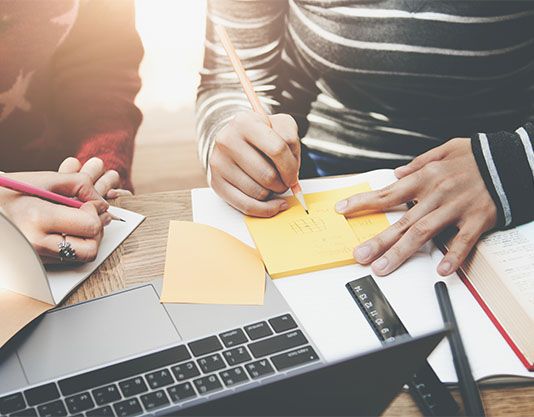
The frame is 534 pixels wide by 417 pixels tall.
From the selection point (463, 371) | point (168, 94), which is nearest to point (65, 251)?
point (463, 371)

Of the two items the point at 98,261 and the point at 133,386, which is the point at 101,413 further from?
the point at 98,261

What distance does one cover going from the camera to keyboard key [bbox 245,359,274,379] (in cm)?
48

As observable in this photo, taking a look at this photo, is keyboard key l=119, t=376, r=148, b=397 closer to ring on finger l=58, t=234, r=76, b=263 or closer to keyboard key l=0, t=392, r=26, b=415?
keyboard key l=0, t=392, r=26, b=415

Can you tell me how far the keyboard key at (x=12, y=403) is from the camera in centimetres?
45

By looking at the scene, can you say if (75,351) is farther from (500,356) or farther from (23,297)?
(500,356)

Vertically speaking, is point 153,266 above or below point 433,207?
below

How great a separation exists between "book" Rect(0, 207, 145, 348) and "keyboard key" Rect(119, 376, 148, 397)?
0.14 metres

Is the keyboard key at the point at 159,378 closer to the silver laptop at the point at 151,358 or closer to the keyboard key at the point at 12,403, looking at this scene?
the silver laptop at the point at 151,358

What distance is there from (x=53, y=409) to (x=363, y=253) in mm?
371

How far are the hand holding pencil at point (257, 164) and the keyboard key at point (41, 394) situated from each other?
1.06 ft

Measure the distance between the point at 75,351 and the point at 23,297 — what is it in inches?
4.2

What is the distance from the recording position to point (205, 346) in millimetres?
512

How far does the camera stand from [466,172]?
704 millimetres

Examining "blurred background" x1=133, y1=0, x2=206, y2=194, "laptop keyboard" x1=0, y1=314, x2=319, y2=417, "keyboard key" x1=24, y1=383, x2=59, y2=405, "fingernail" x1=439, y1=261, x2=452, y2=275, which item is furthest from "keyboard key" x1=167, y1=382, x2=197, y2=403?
"blurred background" x1=133, y1=0, x2=206, y2=194
